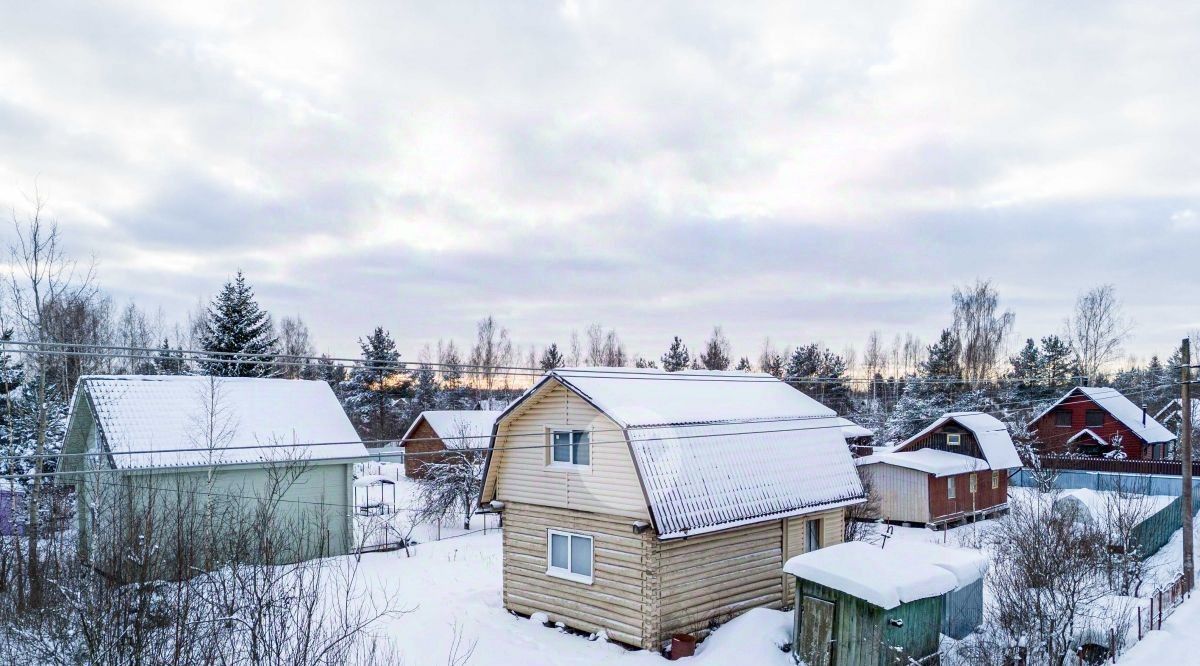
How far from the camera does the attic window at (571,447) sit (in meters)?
14.8

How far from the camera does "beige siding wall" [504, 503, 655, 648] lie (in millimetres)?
13828

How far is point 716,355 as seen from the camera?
63.6 meters

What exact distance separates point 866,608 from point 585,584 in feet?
18.6

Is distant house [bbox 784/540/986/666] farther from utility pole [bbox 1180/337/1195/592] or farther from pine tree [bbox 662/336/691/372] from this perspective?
pine tree [bbox 662/336/691/372]

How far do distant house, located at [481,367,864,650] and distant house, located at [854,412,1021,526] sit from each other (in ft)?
42.0

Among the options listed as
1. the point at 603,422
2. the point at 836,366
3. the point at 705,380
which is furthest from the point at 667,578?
the point at 836,366

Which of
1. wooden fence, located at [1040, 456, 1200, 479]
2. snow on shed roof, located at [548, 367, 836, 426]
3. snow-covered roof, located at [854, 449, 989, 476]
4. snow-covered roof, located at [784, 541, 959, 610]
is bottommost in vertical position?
wooden fence, located at [1040, 456, 1200, 479]

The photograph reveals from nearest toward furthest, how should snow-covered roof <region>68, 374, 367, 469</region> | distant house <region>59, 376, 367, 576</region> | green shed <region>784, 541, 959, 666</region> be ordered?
green shed <region>784, 541, 959, 666</region> → distant house <region>59, 376, 367, 576</region> → snow-covered roof <region>68, 374, 367, 469</region>

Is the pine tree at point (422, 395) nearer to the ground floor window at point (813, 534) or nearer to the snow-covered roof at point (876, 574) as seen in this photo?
the ground floor window at point (813, 534)

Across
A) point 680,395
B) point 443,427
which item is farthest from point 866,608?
point 443,427

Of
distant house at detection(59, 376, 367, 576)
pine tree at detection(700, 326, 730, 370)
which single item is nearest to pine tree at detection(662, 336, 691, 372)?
pine tree at detection(700, 326, 730, 370)

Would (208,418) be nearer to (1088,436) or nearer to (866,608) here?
(866,608)

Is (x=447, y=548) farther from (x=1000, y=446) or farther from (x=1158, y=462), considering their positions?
(x=1158, y=462)

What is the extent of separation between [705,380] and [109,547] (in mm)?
13038
